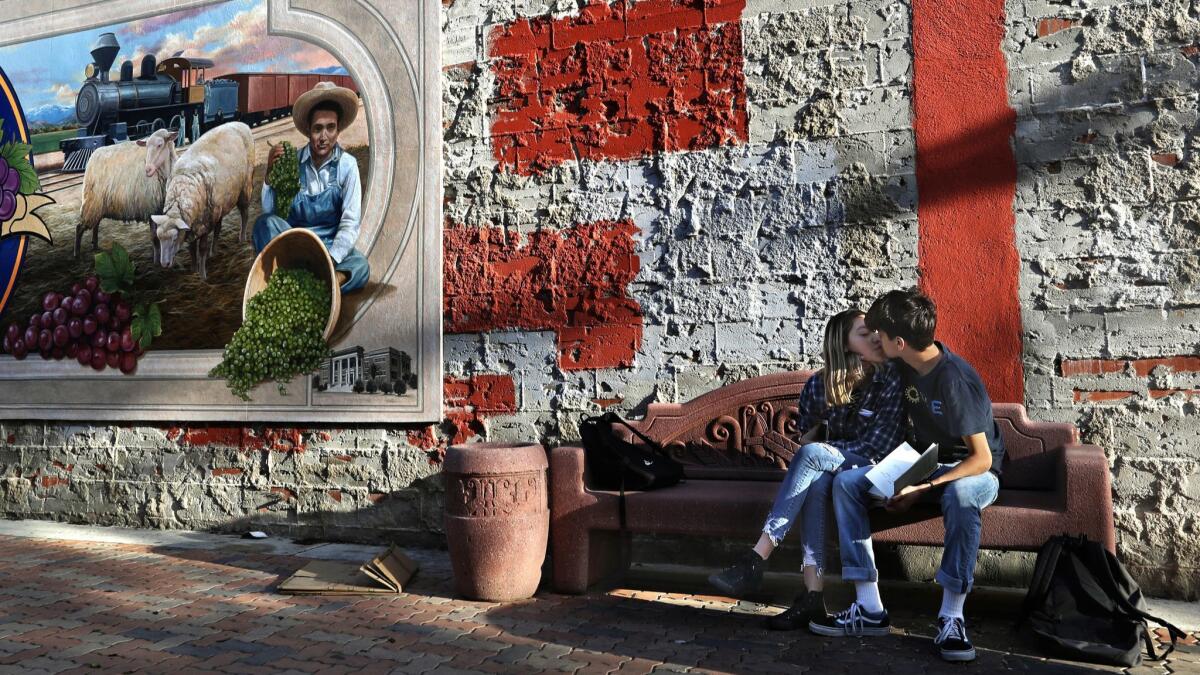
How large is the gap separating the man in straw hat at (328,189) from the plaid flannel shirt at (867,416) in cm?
325

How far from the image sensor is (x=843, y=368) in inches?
165

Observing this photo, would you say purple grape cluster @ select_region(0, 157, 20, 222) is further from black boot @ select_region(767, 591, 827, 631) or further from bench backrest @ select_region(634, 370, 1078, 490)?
black boot @ select_region(767, 591, 827, 631)

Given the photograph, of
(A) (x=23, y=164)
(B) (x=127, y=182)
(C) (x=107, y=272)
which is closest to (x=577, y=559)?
(C) (x=107, y=272)

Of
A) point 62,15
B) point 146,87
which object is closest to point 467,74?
point 146,87

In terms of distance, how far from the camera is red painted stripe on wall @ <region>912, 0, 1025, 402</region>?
4.82 metres

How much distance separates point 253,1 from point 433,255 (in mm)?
2406

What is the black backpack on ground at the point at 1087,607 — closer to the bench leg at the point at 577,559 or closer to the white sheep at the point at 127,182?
the bench leg at the point at 577,559

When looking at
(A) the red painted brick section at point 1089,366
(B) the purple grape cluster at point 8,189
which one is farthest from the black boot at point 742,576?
(B) the purple grape cluster at point 8,189

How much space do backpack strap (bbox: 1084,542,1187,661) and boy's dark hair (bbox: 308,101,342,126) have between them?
17.0ft

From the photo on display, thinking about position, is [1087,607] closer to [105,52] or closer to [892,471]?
[892,471]

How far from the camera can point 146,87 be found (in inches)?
277

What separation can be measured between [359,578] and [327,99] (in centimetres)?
334

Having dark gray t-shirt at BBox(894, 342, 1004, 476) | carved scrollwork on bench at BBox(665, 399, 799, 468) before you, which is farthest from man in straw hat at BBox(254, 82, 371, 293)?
dark gray t-shirt at BBox(894, 342, 1004, 476)

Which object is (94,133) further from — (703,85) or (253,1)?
Answer: (703,85)
